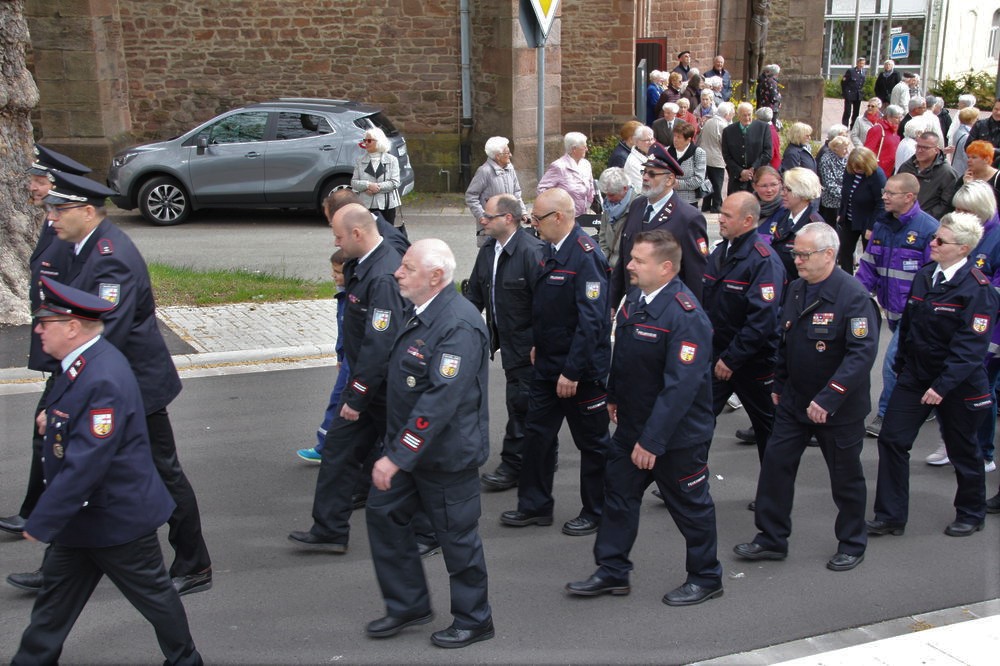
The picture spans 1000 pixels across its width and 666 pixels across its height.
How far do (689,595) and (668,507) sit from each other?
1.53 feet

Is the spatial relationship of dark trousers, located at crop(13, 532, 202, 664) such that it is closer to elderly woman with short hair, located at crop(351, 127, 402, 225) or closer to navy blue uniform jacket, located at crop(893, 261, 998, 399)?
navy blue uniform jacket, located at crop(893, 261, 998, 399)

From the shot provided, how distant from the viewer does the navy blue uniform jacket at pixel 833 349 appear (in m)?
5.50

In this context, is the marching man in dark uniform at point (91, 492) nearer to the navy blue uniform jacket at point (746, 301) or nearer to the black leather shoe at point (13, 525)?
the black leather shoe at point (13, 525)

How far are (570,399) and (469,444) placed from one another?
1.51m

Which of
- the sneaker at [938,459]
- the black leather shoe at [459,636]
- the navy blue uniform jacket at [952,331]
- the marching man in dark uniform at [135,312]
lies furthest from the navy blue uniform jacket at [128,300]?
the sneaker at [938,459]

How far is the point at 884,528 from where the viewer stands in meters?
6.21

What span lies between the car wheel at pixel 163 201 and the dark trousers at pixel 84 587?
12.1 metres

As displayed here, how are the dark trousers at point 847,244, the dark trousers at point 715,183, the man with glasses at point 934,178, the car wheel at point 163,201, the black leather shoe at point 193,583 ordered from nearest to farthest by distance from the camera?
the black leather shoe at point 193,583 → the man with glasses at point 934,178 → the dark trousers at point 847,244 → the car wheel at point 163,201 → the dark trousers at point 715,183

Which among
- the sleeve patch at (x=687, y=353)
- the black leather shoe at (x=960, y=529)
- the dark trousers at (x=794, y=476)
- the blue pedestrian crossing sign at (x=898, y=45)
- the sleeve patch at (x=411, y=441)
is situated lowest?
the black leather shoe at (x=960, y=529)

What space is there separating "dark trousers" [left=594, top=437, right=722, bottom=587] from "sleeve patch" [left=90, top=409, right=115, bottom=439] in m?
2.42

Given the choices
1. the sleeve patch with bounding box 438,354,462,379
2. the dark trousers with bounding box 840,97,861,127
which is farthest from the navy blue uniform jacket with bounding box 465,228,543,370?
the dark trousers with bounding box 840,97,861,127

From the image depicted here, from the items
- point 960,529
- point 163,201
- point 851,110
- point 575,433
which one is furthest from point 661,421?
point 851,110

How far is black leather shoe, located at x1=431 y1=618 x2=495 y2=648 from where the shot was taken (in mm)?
4918

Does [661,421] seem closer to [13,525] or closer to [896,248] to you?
[896,248]
